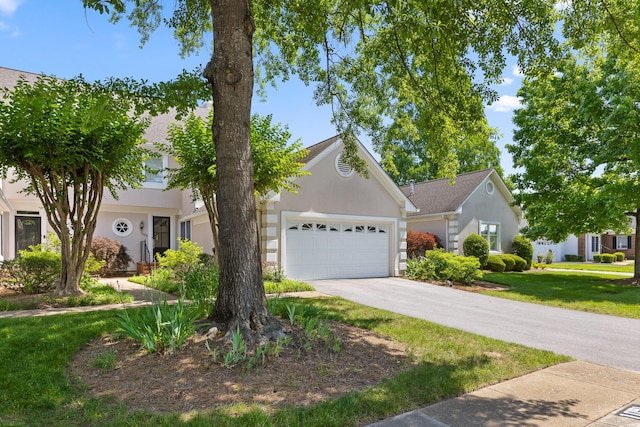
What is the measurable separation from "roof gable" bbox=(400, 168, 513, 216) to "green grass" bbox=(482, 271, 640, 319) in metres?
5.25

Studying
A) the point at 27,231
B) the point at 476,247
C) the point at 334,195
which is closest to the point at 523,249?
the point at 476,247

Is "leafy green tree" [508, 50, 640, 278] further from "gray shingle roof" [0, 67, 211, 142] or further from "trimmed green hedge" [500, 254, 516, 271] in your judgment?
"gray shingle roof" [0, 67, 211, 142]

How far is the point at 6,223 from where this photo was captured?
1575cm

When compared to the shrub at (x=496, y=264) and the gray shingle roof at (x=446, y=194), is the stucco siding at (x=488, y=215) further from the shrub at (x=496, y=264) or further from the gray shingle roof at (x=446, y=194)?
the shrub at (x=496, y=264)

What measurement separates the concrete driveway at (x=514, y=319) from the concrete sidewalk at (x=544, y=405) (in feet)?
4.05

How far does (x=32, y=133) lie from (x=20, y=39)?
2.28 metres

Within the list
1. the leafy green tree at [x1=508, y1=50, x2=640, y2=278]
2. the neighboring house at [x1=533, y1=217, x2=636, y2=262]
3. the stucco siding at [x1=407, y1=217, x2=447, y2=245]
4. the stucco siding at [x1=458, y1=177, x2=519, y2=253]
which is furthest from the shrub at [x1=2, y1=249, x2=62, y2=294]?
the neighboring house at [x1=533, y1=217, x2=636, y2=262]

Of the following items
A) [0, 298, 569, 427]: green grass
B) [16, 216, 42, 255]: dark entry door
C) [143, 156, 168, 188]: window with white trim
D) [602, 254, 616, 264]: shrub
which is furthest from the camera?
[602, 254, 616, 264]: shrub

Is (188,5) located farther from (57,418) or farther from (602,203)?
(602,203)

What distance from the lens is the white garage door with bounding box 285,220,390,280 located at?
14719mm

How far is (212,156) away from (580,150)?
1345cm

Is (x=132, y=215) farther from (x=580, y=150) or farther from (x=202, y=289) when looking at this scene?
(x=580, y=150)

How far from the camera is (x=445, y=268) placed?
1609 cm

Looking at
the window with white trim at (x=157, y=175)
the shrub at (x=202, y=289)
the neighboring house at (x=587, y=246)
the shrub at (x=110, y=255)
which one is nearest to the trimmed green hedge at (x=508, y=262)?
the neighboring house at (x=587, y=246)
